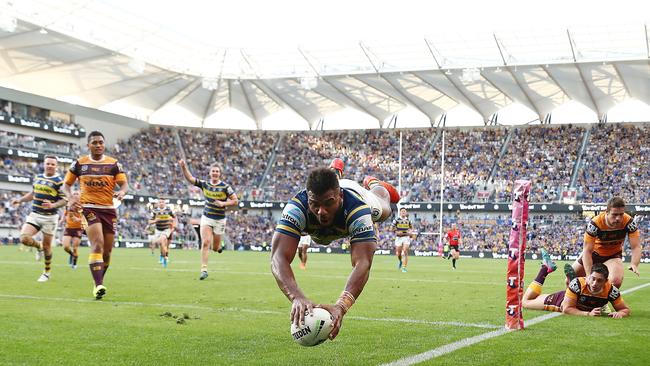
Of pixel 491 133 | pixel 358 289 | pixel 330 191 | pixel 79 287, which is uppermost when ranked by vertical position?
pixel 491 133

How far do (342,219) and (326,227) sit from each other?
0.17 meters

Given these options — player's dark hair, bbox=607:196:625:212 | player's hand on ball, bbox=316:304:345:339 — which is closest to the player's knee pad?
player's dark hair, bbox=607:196:625:212

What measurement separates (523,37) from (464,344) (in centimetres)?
4200

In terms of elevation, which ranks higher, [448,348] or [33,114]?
[33,114]

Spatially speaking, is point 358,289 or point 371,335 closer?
point 358,289

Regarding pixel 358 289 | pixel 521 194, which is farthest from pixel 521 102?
pixel 358 289

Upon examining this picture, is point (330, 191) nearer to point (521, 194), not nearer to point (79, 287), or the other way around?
point (521, 194)

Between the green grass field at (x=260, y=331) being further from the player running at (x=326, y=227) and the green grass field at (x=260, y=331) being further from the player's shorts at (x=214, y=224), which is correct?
the player's shorts at (x=214, y=224)

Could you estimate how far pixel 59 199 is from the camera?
15406 millimetres

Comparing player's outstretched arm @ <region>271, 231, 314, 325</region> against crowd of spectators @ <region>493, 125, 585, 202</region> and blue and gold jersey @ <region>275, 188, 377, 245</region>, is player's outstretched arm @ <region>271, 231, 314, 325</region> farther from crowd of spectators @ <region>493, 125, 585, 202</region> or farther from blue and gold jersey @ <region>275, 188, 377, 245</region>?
crowd of spectators @ <region>493, 125, 585, 202</region>

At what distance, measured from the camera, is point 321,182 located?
505 centimetres

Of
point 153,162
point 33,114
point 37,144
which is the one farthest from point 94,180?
point 153,162

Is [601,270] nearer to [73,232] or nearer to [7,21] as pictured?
[73,232]

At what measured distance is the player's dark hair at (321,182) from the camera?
16.6ft
